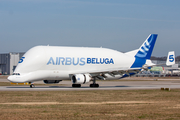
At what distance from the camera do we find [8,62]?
139 meters

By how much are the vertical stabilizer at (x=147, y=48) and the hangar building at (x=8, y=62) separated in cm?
9133

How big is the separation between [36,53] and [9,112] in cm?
2567

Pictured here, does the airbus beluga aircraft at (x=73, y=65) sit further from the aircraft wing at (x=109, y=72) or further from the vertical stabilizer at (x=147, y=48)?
the vertical stabilizer at (x=147, y=48)

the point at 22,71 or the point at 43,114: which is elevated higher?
the point at 22,71

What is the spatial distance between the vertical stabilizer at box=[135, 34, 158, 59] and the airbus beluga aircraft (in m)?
1.18

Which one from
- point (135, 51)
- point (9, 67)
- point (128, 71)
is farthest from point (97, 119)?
point (9, 67)

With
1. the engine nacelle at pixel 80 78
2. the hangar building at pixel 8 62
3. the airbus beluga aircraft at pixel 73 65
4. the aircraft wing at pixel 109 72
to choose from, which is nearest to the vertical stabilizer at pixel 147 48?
the airbus beluga aircraft at pixel 73 65

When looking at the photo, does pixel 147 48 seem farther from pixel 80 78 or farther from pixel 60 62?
pixel 60 62

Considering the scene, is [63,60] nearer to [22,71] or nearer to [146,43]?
[22,71]

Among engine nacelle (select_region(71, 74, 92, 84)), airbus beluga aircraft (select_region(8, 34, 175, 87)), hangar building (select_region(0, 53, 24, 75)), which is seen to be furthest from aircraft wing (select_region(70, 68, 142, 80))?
hangar building (select_region(0, 53, 24, 75))

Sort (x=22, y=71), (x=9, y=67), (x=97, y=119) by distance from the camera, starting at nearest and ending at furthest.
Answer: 1. (x=97, y=119)
2. (x=22, y=71)
3. (x=9, y=67)

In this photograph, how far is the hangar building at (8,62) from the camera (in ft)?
446

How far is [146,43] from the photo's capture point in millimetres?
52656

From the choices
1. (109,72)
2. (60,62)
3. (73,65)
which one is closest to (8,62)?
(73,65)
